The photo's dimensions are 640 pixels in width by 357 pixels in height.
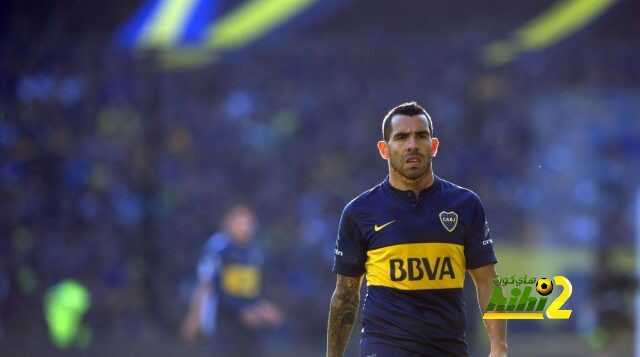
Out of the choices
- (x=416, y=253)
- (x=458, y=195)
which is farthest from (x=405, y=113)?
(x=416, y=253)

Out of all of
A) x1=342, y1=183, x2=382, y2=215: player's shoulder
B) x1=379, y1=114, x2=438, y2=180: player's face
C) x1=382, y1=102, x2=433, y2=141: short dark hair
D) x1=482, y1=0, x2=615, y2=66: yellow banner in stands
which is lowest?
x1=342, y1=183, x2=382, y2=215: player's shoulder

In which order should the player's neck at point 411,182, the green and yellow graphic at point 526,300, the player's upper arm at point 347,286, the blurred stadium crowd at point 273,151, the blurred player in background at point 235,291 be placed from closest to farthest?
the green and yellow graphic at point 526,300 < the player's neck at point 411,182 < the player's upper arm at point 347,286 < the blurred player in background at point 235,291 < the blurred stadium crowd at point 273,151

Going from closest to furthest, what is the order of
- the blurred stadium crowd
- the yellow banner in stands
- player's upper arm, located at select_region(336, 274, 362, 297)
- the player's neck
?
the player's neck < player's upper arm, located at select_region(336, 274, 362, 297) < the blurred stadium crowd < the yellow banner in stands

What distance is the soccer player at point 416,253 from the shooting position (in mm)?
4621

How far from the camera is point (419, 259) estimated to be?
463 centimetres

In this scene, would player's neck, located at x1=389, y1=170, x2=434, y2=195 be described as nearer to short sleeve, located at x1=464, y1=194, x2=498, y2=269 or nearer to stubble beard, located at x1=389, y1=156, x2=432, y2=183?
stubble beard, located at x1=389, y1=156, x2=432, y2=183

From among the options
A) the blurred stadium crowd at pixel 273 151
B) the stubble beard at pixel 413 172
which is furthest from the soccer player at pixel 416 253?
the blurred stadium crowd at pixel 273 151

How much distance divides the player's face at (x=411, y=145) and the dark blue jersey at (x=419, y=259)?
137 mm

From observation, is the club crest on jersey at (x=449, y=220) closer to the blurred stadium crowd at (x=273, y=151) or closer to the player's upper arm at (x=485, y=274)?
the player's upper arm at (x=485, y=274)

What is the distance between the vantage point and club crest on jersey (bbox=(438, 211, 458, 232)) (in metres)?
4.67

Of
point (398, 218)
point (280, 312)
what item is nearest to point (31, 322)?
point (280, 312)

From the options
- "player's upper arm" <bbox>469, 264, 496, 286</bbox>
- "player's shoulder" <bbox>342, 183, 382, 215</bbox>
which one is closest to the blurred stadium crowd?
"player's shoulder" <bbox>342, 183, 382, 215</bbox>

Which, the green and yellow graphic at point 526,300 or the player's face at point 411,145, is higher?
the player's face at point 411,145

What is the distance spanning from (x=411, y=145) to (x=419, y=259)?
456mm
